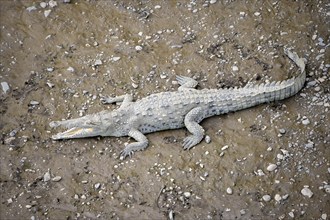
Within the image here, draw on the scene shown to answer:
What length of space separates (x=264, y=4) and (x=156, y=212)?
3.38 meters

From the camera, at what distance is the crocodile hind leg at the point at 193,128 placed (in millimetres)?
5480

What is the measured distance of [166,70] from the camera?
20.3 ft

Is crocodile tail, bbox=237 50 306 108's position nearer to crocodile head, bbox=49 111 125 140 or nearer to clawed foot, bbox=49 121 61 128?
crocodile head, bbox=49 111 125 140

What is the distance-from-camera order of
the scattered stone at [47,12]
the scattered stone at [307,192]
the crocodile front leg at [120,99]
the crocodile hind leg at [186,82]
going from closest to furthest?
the scattered stone at [307,192], the crocodile front leg at [120,99], the crocodile hind leg at [186,82], the scattered stone at [47,12]

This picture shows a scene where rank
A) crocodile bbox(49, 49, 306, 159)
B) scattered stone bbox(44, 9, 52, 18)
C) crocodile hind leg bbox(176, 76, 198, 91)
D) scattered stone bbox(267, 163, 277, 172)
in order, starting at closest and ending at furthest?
scattered stone bbox(267, 163, 277, 172) → crocodile bbox(49, 49, 306, 159) → crocodile hind leg bbox(176, 76, 198, 91) → scattered stone bbox(44, 9, 52, 18)

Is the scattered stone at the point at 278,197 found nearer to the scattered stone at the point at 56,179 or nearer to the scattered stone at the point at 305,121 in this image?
the scattered stone at the point at 305,121

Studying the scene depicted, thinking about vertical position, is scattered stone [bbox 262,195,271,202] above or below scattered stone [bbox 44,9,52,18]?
below

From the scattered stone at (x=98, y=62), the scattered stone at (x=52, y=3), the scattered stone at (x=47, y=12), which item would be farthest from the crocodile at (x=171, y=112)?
the scattered stone at (x=52, y=3)

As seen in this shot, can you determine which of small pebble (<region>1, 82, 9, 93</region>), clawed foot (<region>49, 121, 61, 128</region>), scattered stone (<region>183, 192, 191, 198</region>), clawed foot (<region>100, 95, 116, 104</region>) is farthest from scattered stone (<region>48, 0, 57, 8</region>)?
scattered stone (<region>183, 192, 191, 198</region>)

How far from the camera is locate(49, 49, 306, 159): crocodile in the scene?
219 inches

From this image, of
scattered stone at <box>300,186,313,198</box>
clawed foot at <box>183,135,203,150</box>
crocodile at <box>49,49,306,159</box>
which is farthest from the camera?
crocodile at <box>49,49,306,159</box>

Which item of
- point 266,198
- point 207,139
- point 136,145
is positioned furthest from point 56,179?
point 266,198

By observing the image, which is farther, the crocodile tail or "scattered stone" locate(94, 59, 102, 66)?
"scattered stone" locate(94, 59, 102, 66)

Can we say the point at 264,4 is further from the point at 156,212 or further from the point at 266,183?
the point at 156,212
